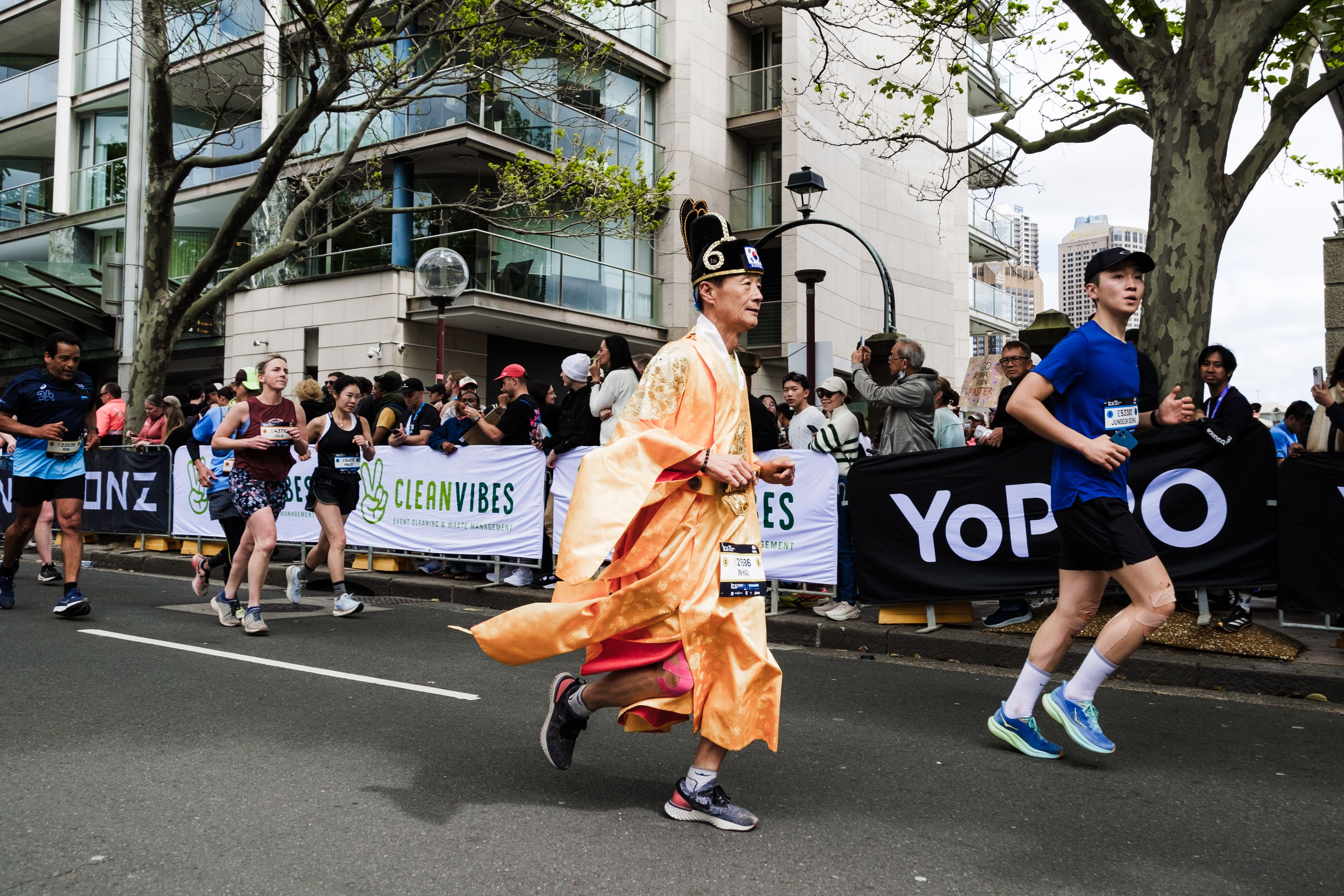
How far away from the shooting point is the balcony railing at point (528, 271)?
22.2m

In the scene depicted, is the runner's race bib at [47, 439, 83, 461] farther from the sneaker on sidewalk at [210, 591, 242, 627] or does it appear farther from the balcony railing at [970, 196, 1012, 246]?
the balcony railing at [970, 196, 1012, 246]

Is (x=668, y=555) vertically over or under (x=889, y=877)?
over

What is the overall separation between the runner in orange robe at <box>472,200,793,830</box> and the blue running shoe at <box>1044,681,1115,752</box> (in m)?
1.57

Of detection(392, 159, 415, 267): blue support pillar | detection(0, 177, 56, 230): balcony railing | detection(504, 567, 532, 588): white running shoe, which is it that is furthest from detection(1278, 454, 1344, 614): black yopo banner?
detection(0, 177, 56, 230): balcony railing

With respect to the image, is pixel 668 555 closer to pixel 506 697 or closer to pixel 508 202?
pixel 506 697

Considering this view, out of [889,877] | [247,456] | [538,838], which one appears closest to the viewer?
[889,877]

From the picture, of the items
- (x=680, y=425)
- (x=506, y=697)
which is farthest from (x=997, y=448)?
(x=680, y=425)

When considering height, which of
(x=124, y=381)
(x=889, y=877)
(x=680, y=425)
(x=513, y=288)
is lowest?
(x=889, y=877)

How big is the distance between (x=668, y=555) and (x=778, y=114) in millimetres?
25999

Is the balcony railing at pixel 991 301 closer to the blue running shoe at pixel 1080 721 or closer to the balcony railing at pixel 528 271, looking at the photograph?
the balcony railing at pixel 528 271

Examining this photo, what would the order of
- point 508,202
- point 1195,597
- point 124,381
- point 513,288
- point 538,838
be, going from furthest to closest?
point 513,288 < point 508,202 < point 124,381 < point 1195,597 < point 538,838

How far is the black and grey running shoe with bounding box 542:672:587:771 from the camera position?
378 cm

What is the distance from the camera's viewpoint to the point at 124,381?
17.5m

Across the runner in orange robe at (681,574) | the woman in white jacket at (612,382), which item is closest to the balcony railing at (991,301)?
the woman in white jacket at (612,382)
